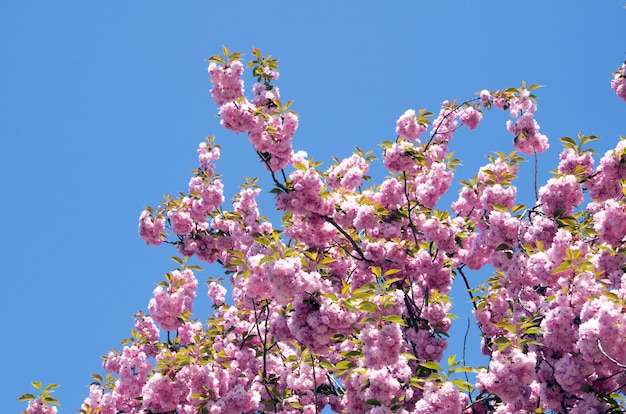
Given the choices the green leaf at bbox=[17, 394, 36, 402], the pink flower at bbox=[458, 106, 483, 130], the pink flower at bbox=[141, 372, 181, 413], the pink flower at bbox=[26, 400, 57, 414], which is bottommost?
the pink flower at bbox=[141, 372, 181, 413]

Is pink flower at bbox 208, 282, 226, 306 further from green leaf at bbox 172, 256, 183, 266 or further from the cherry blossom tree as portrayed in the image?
green leaf at bbox 172, 256, 183, 266

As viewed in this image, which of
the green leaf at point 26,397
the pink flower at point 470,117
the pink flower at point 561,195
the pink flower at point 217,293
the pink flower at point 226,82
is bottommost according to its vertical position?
the green leaf at point 26,397

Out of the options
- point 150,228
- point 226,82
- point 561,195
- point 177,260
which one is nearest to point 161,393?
point 177,260

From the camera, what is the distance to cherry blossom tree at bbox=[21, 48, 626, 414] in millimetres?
5883

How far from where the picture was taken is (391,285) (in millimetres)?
8055

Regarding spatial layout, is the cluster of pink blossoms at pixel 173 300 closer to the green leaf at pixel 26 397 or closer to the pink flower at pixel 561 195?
the green leaf at pixel 26 397

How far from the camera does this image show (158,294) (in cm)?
877

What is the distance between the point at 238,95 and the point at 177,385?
383 cm

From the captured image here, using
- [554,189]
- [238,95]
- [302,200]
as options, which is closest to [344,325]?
[302,200]

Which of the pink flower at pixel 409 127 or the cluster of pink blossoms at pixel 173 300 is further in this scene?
the cluster of pink blossoms at pixel 173 300

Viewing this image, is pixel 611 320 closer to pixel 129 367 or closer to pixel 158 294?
pixel 158 294

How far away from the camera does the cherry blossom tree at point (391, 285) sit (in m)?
5.88

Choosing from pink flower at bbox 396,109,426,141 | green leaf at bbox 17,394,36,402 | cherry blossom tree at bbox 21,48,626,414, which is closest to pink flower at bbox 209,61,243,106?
cherry blossom tree at bbox 21,48,626,414

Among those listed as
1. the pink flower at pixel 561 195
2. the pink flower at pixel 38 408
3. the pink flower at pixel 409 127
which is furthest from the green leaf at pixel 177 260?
the pink flower at pixel 561 195
